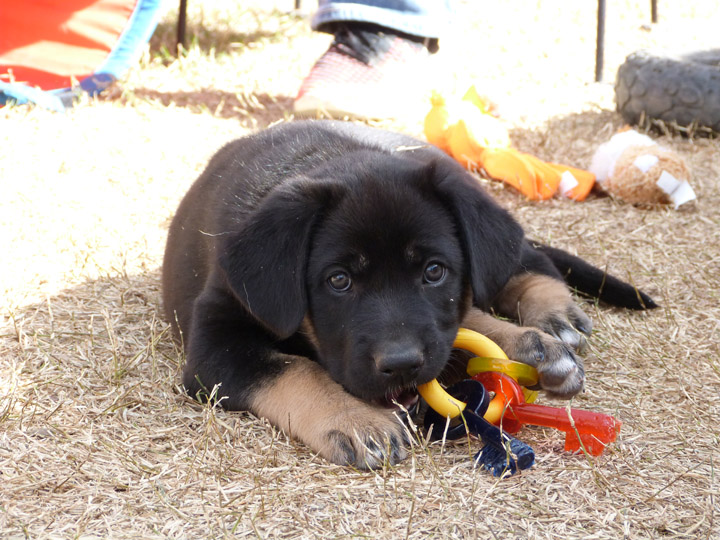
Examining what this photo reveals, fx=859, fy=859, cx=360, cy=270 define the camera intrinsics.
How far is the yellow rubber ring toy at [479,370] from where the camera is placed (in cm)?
271

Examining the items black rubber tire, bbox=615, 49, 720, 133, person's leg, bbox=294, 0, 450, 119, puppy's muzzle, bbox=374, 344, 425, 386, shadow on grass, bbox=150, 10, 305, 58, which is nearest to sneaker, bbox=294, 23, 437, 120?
person's leg, bbox=294, 0, 450, 119

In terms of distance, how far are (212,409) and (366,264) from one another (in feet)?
2.24

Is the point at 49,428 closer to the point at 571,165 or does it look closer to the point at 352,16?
the point at 571,165

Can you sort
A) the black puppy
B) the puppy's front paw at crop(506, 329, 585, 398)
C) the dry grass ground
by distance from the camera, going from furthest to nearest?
the puppy's front paw at crop(506, 329, 585, 398) < the black puppy < the dry grass ground

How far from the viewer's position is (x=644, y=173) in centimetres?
508

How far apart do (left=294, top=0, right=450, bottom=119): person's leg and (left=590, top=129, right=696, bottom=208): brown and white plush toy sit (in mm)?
1849

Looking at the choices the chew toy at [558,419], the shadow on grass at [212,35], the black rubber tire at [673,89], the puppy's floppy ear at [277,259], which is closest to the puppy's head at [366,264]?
the puppy's floppy ear at [277,259]

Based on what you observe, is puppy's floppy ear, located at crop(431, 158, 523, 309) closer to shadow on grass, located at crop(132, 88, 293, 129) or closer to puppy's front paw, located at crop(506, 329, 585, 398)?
puppy's front paw, located at crop(506, 329, 585, 398)

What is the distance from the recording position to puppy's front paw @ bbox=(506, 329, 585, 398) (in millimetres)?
2947

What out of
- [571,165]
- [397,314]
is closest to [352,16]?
[571,165]

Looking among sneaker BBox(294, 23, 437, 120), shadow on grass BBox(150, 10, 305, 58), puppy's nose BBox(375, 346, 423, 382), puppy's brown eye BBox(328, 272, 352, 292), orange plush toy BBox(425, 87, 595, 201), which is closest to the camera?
puppy's nose BBox(375, 346, 423, 382)

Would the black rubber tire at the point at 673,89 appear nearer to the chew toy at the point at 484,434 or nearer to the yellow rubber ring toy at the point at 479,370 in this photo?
the yellow rubber ring toy at the point at 479,370

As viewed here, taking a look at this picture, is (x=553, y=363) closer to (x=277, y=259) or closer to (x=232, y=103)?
(x=277, y=259)

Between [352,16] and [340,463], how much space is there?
482cm
